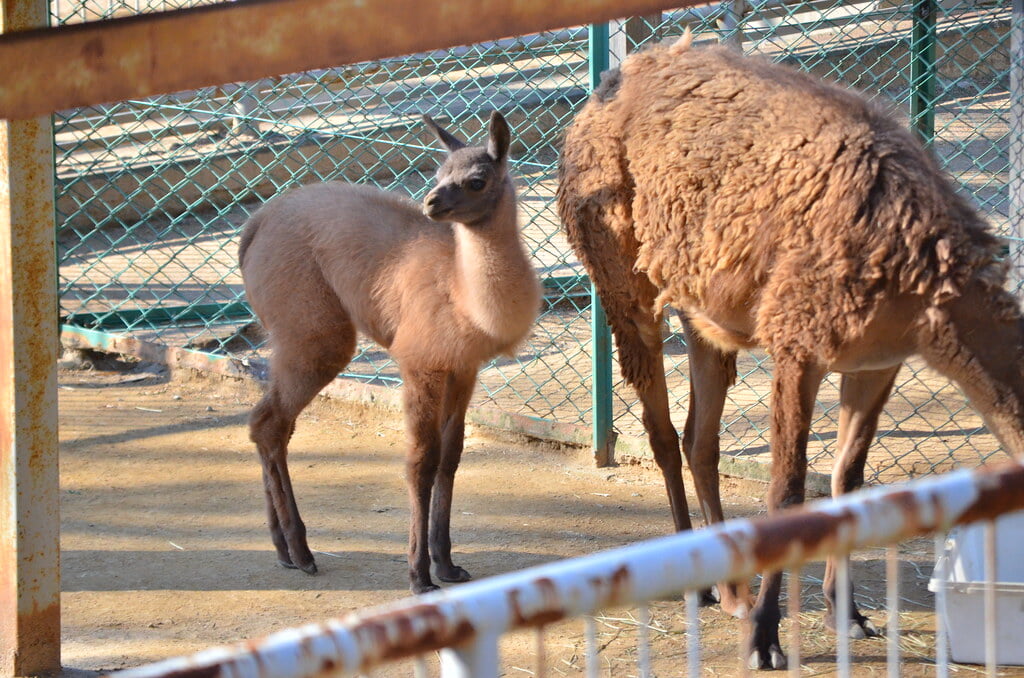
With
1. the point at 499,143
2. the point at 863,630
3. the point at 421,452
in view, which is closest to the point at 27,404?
the point at 421,452

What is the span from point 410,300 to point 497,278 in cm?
40

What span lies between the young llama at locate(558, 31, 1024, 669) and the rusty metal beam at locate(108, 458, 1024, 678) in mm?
1793

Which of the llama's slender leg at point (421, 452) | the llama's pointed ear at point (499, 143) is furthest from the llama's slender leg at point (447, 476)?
the llama's pointed ear at point (499, 143)

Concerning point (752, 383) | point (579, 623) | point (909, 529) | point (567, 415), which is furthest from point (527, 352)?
point (909, 529)

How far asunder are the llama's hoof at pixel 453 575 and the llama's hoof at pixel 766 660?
3.82 feet

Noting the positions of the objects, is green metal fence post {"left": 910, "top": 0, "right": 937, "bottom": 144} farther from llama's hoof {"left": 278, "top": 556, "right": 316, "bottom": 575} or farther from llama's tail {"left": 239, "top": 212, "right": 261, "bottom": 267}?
llama's hoof {"left": 278, "top": 556, "right": 316, "bottom": 575}

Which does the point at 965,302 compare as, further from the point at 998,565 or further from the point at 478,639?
the point at 478,639

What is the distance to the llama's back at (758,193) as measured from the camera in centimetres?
345

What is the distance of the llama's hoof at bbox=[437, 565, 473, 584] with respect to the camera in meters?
4.49

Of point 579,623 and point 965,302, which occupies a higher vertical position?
point 965,302

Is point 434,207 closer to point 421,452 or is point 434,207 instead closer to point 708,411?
point 421,452

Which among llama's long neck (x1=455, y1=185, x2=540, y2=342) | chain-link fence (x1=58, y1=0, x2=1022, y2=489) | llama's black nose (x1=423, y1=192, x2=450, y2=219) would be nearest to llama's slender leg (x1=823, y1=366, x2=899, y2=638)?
chain-link fence (x1=58, y1=0, x2=1022, y2=489)

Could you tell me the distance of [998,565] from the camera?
13.1 feet

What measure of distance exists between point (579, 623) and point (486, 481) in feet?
→ 5.07
